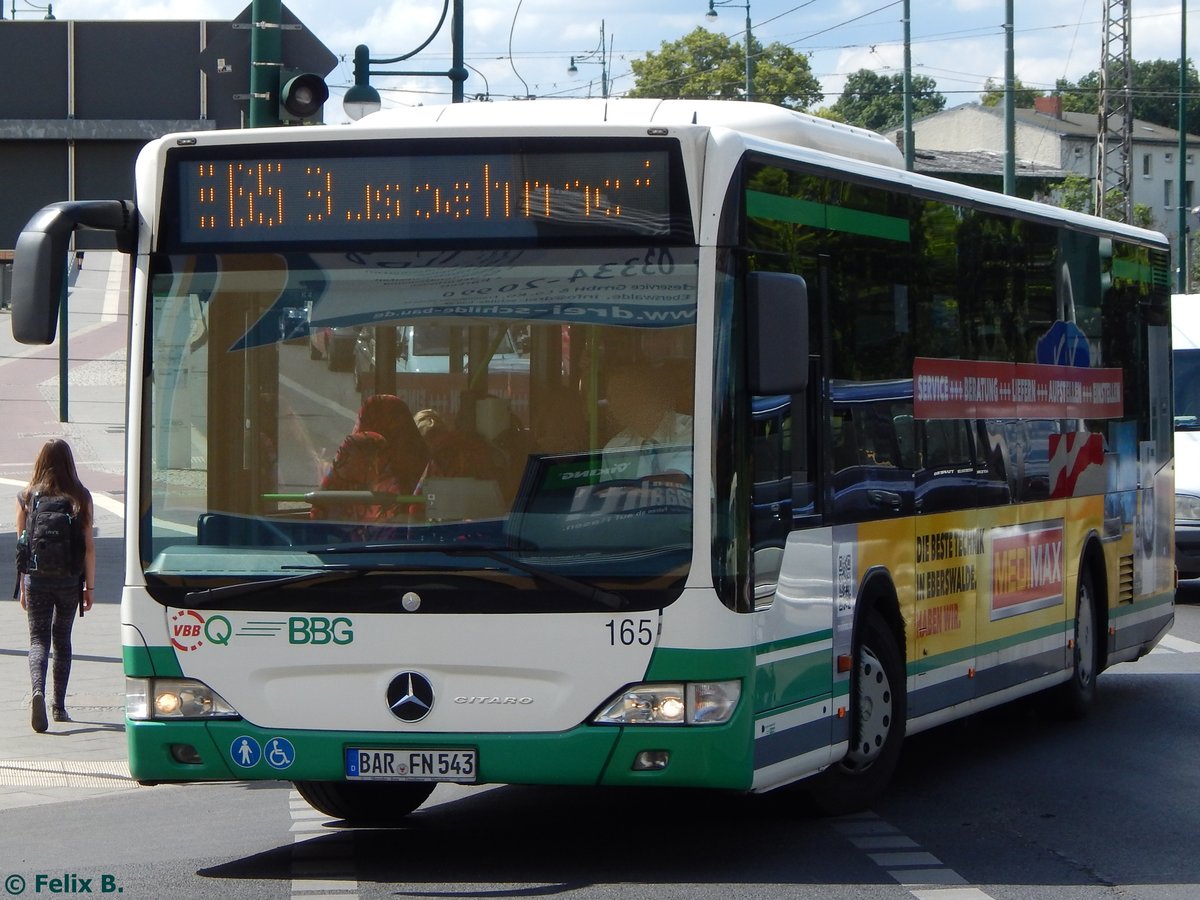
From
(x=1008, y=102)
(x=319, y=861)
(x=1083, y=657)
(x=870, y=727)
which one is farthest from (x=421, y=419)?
(x=1008, y=102)

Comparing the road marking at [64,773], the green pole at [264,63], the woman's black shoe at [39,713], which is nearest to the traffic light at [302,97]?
the green pole at [264,63]

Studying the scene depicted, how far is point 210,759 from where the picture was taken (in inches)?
294

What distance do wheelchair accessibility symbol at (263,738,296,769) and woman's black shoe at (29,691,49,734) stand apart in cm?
A: 460

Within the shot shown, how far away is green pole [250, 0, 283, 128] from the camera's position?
11.9 meters

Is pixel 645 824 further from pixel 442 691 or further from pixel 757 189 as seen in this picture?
pixel 757 189

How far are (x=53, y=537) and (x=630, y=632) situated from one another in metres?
5.59

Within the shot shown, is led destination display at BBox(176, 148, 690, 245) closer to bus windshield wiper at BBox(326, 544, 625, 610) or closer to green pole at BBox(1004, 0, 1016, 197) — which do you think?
bus windshield wiper at BBox(326, 544, 625, 610)

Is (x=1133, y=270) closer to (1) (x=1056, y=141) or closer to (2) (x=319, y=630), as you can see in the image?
(2) (x=319, y=630)

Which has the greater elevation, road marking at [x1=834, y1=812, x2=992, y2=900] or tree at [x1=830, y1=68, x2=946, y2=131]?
tree at [x1=830, y1=68, x2=946, y2=131]

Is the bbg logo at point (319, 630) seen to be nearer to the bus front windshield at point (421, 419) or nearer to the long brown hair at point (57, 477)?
the bus front windshield at point (421, 419)

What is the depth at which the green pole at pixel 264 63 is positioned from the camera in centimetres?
1187

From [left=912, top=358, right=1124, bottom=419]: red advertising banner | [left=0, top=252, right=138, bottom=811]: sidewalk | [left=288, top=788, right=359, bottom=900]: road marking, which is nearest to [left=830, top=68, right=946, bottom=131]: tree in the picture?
[left=0, top=252, right=138, bottom=811]: sidewalk

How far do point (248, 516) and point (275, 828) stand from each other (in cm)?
196

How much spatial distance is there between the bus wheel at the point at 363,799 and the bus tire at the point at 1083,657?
4.49 metres
